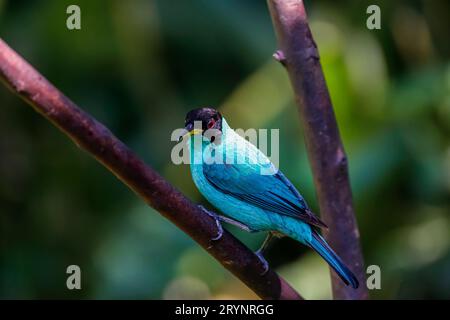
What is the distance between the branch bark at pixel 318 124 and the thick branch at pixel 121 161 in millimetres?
507

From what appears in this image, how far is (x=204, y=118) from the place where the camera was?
3.12 m

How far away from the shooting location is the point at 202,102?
5.23 m

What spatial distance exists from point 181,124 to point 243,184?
1.76 m

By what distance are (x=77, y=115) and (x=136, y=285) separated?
2.69m

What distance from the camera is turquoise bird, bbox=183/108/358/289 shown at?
10.3 feet

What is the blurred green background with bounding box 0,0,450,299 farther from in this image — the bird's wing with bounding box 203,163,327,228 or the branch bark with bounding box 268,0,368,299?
the branch bark with bounding box 268,0,368,299

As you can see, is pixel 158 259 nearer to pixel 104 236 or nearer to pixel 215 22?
pixel 104 236

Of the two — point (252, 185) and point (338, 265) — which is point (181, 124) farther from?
point (338, 265)

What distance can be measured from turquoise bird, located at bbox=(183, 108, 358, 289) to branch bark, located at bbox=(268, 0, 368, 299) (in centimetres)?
11

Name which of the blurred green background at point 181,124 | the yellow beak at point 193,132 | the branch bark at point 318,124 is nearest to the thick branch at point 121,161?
the branch bark at point 318,124

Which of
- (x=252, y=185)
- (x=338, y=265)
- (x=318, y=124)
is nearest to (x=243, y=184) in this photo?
(x=252, y=185)

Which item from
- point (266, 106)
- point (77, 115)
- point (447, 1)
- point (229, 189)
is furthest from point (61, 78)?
point (77, 115)

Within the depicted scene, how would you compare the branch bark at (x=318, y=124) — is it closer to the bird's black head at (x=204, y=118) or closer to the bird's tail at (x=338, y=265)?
the bird's tail at (x=338, y=265)

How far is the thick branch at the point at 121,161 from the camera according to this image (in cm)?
193
